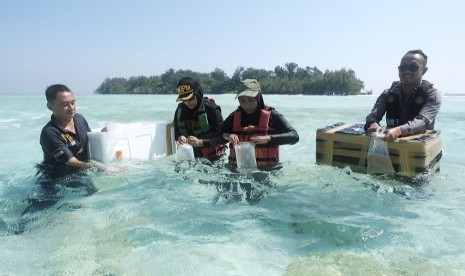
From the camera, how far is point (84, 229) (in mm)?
3438

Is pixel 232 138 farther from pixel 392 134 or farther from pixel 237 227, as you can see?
pixel 392 134

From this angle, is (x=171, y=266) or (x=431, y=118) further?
(x=431, y=118)

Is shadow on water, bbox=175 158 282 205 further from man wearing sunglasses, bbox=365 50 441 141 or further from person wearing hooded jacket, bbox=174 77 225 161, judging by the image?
man wearing sunglasses, bbox=365 50 441 141

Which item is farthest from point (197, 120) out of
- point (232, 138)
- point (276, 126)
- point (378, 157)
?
point (378, 157)

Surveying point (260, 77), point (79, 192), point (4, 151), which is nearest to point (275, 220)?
point (79, 192)

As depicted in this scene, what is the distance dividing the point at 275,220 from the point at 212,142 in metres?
1.11

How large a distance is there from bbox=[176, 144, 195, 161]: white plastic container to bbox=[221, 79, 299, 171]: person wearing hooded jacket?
476 mm

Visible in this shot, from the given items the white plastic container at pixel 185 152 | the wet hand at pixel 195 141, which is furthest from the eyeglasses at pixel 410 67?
the white plastic container at pixel 185 152

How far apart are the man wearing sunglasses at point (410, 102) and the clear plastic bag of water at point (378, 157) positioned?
0.30ft

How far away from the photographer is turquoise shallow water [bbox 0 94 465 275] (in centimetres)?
285

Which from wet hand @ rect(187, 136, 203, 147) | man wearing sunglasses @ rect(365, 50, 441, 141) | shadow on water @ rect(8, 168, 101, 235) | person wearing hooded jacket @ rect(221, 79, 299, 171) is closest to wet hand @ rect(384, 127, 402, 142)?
man wearing sunglasses @ rect(365, 50, 441, 141)

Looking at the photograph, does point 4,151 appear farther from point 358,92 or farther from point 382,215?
point 358,92

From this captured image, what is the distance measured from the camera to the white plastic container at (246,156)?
3.85m

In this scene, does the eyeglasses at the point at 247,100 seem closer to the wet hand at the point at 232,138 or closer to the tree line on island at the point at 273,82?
the wet hand at the point at 232,138
